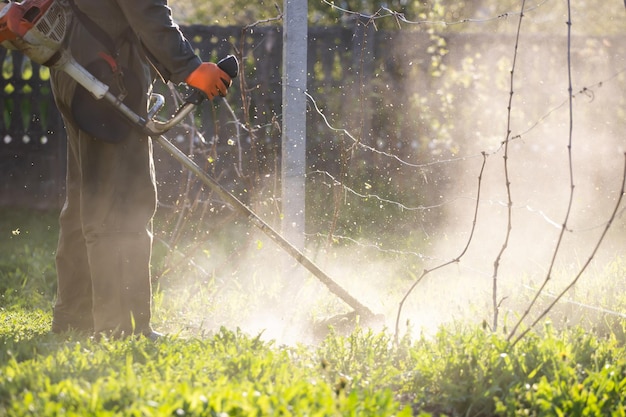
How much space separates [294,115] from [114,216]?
3.95ft

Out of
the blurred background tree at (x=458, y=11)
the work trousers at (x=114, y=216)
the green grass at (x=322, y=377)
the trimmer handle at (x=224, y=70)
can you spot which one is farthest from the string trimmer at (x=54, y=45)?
the blurred background tree at (x=458, y=11)

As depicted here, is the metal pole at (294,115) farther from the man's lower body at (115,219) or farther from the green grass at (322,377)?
the green grass at (322,377)

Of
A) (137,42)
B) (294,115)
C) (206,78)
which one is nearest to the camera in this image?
(206,78)

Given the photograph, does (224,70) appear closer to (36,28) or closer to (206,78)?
(206,78)

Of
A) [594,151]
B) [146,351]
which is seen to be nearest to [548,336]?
[146,351]

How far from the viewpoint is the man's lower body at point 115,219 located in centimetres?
390

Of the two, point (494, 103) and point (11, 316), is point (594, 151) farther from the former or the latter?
point (11, 316)

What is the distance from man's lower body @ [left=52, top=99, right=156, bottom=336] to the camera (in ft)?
12.8

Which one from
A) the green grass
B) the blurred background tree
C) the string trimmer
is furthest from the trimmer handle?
the blurred background tree

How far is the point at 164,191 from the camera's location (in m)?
8.38

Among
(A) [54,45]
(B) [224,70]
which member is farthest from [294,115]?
(A) [54,45]

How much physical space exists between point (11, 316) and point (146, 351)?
5.15 ft

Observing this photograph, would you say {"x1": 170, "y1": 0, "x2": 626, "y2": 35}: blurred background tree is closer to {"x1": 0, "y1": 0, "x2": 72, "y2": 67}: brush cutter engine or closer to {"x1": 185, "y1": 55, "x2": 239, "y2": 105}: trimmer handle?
{"x1": 185, "y1": 55, "x2": 239, "y2": 105}: trimmer handle

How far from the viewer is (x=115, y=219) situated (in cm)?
393
